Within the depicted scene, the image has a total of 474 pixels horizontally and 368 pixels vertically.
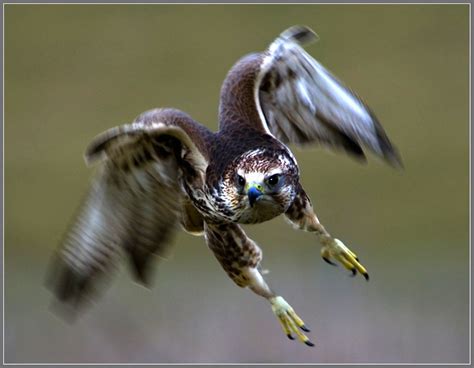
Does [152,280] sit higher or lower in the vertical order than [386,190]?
higher

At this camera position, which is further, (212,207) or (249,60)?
(249,60)

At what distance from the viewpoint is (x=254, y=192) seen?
688 centimetres

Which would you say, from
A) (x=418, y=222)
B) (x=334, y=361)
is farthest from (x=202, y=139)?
(x=418, y=222)

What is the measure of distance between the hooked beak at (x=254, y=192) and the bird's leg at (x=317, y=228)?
467mm

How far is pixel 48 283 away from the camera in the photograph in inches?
319

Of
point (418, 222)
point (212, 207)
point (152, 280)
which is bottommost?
point (418, 222)

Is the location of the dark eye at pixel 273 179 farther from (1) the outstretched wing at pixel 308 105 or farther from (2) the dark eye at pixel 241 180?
(1) the outstretched wing at pixel 308 105

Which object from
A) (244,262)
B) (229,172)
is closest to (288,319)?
(244,262)

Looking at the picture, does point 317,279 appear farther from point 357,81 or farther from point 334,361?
point 357,81

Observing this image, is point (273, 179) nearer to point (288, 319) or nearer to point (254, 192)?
point (254, 192)

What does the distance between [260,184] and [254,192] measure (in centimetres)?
5

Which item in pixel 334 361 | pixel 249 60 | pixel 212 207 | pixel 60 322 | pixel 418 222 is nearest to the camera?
pixel 212 207

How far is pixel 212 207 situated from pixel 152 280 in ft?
2.90

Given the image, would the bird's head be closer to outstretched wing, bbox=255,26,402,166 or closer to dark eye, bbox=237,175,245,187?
dark eye, bbox=237,175,245,187
